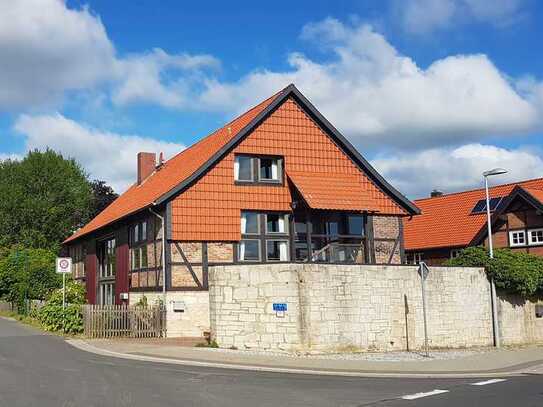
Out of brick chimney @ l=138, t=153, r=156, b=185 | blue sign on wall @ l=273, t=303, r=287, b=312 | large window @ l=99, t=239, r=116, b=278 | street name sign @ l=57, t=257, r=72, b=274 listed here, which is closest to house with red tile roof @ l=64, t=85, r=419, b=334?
large window @ l=99, t=239, r=116, b=278

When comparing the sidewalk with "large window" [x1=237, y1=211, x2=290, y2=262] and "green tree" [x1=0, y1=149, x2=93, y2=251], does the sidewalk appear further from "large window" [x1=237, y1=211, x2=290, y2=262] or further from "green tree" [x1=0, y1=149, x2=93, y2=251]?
"green tree" [x1=0, y1=149, x2=93, y2=251]

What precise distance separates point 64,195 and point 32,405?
48.1 metres

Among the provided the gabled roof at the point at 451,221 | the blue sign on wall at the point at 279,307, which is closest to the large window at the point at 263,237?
the blue sign on wall at the point at 279,307

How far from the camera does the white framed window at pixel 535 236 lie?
32.8 metres

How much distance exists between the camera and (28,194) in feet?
181

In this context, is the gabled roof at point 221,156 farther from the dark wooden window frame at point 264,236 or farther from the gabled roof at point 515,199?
the gabled roof at point 515,199

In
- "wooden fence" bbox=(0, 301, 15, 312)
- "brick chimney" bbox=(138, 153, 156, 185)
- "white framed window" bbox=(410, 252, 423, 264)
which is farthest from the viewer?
"wooden fence" bbox=(0, 301, 15, 312)

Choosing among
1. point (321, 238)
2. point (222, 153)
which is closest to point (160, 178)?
point (222, 153)

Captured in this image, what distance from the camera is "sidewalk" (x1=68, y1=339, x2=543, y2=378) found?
52.5 feet

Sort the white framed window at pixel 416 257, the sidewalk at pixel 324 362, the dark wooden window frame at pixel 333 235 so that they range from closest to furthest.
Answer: the sidewalk at pixel 324 362 < the dark wooden window frame at pixel 333 235 < the white framed window at pixel 416 257

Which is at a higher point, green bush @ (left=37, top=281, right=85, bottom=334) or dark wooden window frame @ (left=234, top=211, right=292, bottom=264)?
dark wooden window frame @ (left=234, top=211, right=292, bottom=264)

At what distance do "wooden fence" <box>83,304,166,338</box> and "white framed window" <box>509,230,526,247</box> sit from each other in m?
19.4

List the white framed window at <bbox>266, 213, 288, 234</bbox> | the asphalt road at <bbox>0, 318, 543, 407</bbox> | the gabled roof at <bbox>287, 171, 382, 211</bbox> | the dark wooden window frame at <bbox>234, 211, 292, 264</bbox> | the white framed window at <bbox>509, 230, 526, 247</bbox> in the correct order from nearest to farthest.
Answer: the asphalt road at <bbox>0, 318, 543, 407</bbox> → the gabled roof at <bbox>287, 171, 382, 211</bbox> → the dark wooden window frame at <bbox>234, 211, 292, 264</bbox> → the white framed window at <bbox>266, 213, 288, 234</bbox> → the white framed window at <bbox>509, 230, 526, 247</bbox>

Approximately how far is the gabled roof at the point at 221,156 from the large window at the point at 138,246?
2.67ft
